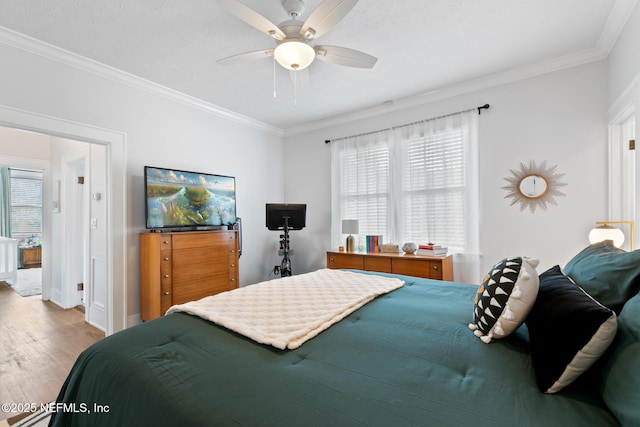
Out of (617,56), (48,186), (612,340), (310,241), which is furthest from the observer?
(310,241)

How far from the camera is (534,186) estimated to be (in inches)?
118

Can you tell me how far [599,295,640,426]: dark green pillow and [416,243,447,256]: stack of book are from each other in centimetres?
246

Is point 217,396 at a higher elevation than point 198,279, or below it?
higher

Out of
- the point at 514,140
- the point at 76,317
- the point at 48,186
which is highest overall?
the point at 514,140

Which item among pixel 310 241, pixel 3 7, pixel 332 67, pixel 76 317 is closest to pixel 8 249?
pixel 76 317

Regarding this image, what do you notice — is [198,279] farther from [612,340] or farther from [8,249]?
[8,249]

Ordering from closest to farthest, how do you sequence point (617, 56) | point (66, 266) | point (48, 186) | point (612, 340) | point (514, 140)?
1. point (612, 340)
2. point (617, 56)
3. point (514, 140)
4. point (66, 266)
5. point (48, 186)

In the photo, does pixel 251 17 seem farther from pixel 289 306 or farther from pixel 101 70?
pixel 101 70

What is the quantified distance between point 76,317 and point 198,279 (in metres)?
1.82

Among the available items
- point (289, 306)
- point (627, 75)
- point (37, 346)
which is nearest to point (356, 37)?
point (627, 75)

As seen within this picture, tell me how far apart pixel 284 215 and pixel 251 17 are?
273 centimetres

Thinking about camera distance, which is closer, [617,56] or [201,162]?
[617,56]

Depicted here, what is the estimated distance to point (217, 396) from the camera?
2.66ft

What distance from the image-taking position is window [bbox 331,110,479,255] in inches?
132
